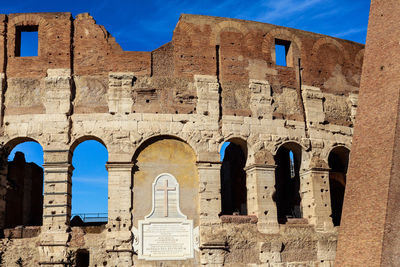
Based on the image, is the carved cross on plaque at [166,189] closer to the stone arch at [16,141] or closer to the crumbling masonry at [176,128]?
the crumbling masonry at [176,128]

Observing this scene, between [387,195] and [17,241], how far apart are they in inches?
374

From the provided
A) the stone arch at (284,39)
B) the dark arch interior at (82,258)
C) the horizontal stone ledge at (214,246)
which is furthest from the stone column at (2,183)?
the stone arch at (284,39)

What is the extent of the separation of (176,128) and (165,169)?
47.7 inches

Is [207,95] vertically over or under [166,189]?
over

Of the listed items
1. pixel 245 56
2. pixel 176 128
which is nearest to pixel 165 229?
pixel 176 128

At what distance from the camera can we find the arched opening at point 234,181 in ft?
63.0

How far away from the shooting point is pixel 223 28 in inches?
624

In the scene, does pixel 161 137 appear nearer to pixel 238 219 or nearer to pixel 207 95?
pixel 207 95

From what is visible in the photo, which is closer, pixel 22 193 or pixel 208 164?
pixel 208 164

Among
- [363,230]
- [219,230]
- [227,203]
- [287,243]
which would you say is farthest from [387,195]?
[227,203]

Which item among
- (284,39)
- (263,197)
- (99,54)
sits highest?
(284,39)

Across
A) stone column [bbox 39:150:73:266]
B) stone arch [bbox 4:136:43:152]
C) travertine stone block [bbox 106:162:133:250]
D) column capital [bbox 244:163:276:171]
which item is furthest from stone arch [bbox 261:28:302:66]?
stone arch [bbox 4:136:43:152]

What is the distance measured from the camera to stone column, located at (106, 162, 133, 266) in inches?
531

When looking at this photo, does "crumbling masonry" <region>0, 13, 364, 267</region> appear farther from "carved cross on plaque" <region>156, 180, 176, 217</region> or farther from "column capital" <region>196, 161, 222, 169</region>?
"carved cross on plaque" <region>156, 180, 176, 217</region>
